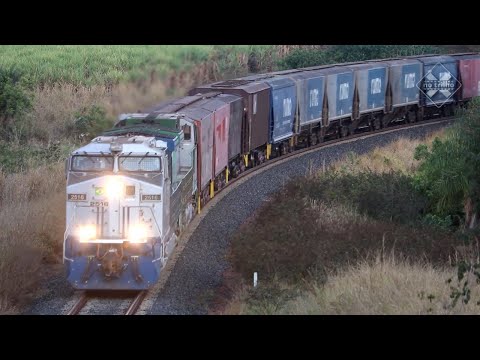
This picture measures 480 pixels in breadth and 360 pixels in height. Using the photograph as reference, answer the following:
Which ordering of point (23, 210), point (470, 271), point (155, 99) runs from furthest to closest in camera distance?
1. point (155, 99)
2. point (23, 210)
3. point (470, 271)

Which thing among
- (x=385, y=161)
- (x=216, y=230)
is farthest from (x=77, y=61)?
(x=216, y=230)

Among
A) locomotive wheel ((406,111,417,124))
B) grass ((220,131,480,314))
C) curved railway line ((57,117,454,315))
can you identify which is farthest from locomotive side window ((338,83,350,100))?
grass ((220,131,480,314))

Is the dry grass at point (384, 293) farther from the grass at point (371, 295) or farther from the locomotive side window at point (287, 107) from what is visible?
the locomotive side window at point (287, 107)

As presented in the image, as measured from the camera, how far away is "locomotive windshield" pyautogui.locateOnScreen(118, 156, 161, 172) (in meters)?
16.8

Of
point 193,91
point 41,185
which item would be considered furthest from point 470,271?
point 193,91

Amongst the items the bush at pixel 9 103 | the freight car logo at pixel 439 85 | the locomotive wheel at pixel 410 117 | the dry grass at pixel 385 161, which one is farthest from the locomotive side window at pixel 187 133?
the locomotive wheel at pixel 410 117

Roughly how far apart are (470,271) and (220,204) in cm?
1106

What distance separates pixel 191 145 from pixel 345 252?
16.9ft

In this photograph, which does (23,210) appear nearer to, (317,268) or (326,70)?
(317,268)

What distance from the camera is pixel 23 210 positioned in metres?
21.0

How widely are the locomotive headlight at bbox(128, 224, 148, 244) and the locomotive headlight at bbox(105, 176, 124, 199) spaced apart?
0.68 m

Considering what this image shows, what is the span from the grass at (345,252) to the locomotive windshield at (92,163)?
3.53 meters

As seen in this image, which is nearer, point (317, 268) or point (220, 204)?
point (317, 268)

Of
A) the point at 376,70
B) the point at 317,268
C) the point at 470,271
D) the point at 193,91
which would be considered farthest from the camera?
the point at 376,70
